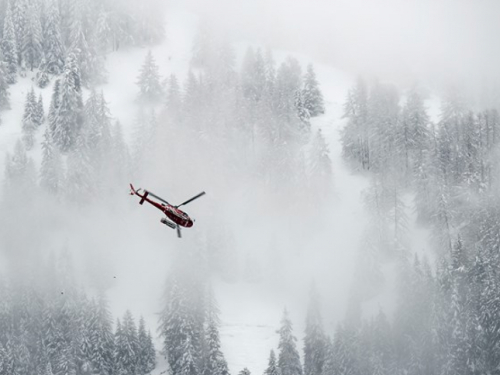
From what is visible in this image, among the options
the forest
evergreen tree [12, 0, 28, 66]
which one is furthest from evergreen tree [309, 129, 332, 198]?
evergreen tree [12, 0, 28, 66]

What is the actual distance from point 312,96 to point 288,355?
5995 centimetres

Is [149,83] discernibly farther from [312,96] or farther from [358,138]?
[358,138]

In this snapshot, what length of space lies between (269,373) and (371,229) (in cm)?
2692

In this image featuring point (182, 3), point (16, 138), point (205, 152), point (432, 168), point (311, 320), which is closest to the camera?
point (311, 320)

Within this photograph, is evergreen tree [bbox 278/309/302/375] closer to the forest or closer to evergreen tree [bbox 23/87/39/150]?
the forest

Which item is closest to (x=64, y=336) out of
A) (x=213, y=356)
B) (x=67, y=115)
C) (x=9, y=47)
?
(x=213, y=356)

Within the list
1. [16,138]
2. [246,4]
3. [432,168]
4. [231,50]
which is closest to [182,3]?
[246,4]

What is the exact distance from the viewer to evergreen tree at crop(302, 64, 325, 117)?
125 m

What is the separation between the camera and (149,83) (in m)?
125

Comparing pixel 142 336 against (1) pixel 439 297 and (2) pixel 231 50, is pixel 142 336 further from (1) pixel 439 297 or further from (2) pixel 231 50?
(2) pixel 231 50

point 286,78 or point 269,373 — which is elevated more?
point 286,78

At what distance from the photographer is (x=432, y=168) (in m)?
97.4

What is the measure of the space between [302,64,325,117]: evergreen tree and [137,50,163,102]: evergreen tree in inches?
932

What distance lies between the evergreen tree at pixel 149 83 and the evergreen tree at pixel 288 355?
58376mm
